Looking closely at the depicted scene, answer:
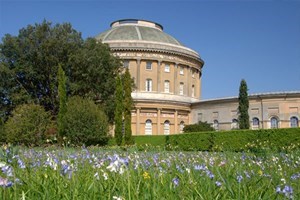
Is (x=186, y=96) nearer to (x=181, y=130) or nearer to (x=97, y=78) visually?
(x=181, y=130)

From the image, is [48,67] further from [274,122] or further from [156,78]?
[274,122]

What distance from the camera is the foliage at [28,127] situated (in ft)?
81.0

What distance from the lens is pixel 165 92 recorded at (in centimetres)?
5547

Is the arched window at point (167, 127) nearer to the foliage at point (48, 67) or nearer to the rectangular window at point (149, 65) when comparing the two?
the rectangular window at point (149, 65)

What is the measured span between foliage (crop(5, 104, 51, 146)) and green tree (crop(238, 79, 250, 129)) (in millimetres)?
25760

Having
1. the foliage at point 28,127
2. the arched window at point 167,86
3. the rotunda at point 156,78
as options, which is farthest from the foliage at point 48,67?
the arched window at point 167,86

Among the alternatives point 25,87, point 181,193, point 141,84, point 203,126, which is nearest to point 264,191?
point 181,193

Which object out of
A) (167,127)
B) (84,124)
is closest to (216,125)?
(167,127)

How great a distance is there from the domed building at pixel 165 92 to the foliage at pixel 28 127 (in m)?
25.5

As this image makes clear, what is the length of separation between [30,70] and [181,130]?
2652cm

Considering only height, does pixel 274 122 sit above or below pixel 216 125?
above

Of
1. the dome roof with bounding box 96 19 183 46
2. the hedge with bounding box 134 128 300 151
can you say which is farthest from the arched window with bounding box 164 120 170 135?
the hedge with bounding box 134 128 300 151

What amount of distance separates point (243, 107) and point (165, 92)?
1377 centimetres

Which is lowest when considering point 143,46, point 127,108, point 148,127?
point 148,127
